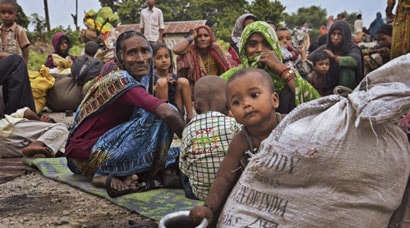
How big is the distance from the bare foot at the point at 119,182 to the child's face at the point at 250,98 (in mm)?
1425

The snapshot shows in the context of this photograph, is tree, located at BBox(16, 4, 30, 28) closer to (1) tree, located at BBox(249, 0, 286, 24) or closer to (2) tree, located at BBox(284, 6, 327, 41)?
(1) tree, located at BBox(249, 0, 286, 24)

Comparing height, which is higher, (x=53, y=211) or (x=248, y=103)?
(x=248, y=103)

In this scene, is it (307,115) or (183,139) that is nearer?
(307,115)

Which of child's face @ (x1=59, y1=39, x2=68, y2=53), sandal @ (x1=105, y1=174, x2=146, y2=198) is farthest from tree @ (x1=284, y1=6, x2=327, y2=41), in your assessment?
sandal @ (x1=105, y1=174, x2=146, y2=198)

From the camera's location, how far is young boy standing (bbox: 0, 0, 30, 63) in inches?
263

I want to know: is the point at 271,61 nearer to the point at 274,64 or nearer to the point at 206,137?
the point at 274,64

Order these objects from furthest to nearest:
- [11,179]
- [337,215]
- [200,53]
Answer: [200,53], [11,179], [337,215]

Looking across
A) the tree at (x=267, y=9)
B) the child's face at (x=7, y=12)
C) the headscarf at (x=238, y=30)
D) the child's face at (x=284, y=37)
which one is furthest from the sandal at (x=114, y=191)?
the tree at (x=267, y=9)

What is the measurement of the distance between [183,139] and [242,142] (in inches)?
33.2

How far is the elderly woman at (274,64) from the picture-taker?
3725 mm

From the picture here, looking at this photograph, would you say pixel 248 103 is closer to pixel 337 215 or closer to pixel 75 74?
pixel 337 215

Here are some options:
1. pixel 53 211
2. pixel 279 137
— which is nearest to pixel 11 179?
pixel 53 211

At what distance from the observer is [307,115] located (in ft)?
6.88

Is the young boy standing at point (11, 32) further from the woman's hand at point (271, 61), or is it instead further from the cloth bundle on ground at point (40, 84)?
the woman's hand at point (271, 61)
